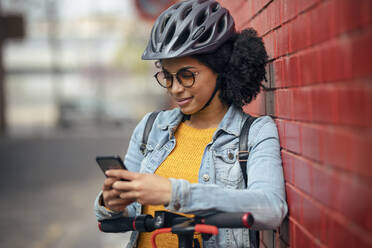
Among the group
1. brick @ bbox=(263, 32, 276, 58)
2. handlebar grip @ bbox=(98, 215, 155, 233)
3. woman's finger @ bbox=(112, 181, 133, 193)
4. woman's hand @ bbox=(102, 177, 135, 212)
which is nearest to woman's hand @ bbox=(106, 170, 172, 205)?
woman's finger @ bbox=(112, 181, 133, 193)

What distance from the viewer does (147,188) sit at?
166 cm

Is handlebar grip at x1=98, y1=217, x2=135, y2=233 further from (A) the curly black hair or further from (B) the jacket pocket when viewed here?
(A) the curly black hair

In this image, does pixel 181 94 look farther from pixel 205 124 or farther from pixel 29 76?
pixel 29 76

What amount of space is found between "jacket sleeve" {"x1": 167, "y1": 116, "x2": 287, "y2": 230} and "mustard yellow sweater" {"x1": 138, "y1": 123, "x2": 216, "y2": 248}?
30cm

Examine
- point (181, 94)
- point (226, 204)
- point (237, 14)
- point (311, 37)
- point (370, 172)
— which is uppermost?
point (237, 14)

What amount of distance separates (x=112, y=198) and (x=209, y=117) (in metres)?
0.70

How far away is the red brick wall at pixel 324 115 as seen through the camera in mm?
1230

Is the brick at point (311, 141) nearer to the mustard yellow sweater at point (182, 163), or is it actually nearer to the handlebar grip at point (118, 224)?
the mustard yellow sweater at point (182, 163)

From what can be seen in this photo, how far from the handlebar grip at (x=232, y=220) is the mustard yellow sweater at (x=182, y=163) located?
0.47 meters

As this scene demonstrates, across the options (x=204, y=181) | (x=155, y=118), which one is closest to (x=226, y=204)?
(x=204, y=181)

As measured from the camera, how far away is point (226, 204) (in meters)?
1.73

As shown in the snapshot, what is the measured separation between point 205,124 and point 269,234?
713 millimetres

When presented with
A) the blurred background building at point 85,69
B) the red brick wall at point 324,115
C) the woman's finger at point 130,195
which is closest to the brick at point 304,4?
the red brick wall at point 324,115

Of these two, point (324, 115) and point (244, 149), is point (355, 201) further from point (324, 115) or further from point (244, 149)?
point (244, 149)
